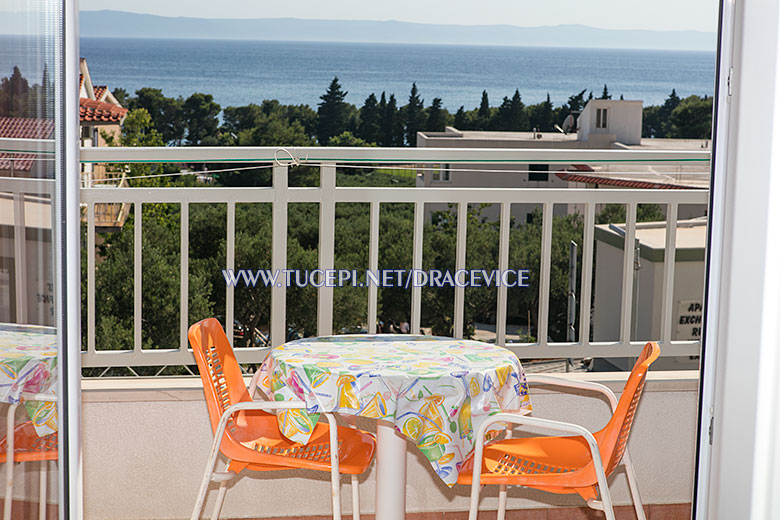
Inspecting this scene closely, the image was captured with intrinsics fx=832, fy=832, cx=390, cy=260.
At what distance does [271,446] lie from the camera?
2.30 m

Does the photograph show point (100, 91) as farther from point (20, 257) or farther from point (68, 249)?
point (20, 257)

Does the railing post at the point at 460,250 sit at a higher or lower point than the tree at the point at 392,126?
lower

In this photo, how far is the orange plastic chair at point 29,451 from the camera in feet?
3.95

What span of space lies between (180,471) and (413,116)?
17.3 m

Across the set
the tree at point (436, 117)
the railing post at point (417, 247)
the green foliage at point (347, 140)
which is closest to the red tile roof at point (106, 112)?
the green foliage at point (347, 140)

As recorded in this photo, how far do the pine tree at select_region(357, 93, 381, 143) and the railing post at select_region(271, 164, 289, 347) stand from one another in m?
15.4

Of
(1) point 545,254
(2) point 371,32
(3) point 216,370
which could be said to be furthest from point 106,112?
(3) point 216,370

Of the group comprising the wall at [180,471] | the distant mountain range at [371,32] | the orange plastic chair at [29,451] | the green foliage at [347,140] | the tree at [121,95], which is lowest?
the wall at [180,471]

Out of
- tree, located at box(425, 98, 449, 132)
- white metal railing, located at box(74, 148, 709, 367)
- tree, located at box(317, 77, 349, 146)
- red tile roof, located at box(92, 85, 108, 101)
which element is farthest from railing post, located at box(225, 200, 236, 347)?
tree, located at box(425, 98, 449, 132)

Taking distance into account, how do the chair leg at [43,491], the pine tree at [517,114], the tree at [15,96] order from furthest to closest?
the pine tree at [517,114], the chair leg at [43,491], the tree at [15,96]

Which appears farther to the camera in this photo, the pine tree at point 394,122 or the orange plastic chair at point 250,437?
the pine tree at point 394,122

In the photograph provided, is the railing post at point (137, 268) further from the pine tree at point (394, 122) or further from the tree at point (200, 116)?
the pine tree at point (394, 122)

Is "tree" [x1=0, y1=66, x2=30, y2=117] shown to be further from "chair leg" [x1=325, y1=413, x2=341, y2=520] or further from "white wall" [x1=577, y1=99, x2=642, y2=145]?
"white wall" [x1=577, y1=99, x2=642, y2=145]

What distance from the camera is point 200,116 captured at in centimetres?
1886
